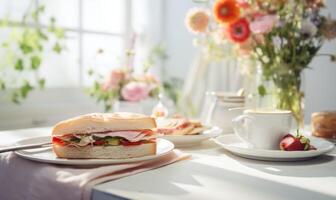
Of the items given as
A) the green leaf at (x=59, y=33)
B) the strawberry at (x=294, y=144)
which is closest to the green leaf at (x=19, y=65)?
the green leaf at (x=59, y=33)

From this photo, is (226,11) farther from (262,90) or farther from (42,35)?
(42,35)

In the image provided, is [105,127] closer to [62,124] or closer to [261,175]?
[62,124]

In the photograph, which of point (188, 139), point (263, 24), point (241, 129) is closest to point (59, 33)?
point (263, 24)

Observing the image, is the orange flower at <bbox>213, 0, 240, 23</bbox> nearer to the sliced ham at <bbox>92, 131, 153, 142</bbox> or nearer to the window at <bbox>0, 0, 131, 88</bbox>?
the sliced ham at <bbox>92, 131, 153, 142</bbox>

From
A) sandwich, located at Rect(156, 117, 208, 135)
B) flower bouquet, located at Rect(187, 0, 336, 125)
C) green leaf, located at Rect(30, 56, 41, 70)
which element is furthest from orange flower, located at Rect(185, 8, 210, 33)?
green leaf, located at Rect(30, 56, 41, 70)

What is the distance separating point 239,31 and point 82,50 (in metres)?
1.23

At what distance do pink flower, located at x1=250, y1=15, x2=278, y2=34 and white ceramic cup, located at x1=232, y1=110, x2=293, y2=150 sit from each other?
1.33ft

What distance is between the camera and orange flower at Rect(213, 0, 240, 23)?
1.25m

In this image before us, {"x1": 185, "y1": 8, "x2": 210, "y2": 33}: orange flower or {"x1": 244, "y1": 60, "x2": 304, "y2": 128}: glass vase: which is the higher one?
{"x1": 185, "y1": 8, "x2": 210, "y2": 33}: orange flower

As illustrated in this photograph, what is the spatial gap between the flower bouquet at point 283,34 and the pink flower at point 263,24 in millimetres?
11

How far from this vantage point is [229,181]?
25.8 inches

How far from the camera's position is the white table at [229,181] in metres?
0.58

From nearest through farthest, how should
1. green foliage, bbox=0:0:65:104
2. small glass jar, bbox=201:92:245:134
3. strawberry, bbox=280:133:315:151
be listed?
strawberry, bbox=280:133:315:151, small glass jar, bbox=201:92:245:134, green foliage, bbox=0:0:65:104

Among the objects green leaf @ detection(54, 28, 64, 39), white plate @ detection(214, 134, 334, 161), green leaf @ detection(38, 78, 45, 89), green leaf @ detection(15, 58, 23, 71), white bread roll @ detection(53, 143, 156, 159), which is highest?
green leaf @ detection(54, 28, 64, 39)
